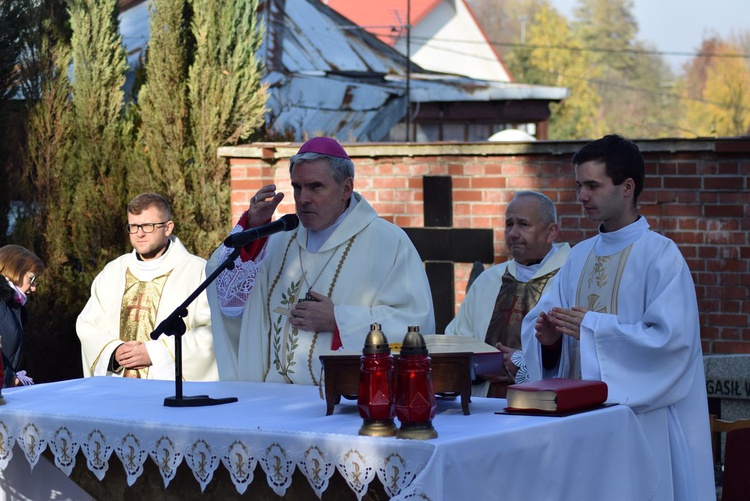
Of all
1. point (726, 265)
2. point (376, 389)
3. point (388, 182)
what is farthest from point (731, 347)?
point (376, 389)

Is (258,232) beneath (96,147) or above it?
beneath

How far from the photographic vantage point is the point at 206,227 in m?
8.94

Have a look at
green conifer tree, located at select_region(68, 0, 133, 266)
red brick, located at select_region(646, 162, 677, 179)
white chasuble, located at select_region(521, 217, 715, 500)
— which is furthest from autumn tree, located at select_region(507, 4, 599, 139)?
white chasuble, located at select_region(521, 217, 715, 500)

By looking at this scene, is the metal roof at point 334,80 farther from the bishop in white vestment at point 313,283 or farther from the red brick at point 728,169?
the bishop in white vestment at point 313,283

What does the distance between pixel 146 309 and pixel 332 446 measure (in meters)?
3.45

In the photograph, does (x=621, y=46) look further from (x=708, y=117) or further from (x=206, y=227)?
(x=206, y=227)

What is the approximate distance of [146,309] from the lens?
6.80 meters

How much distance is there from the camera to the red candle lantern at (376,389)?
3523 millimetres

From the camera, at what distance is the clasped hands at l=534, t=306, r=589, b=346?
4477mm

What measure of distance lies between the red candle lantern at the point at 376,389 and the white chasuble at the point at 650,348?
3.52ft

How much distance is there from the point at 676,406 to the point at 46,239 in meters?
5.64

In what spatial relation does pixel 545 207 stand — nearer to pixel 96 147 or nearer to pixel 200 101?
pixel 200 101

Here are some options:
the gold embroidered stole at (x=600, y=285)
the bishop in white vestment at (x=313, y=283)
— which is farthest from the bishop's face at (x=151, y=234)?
the gold embroidered stole at (x=600, y=285)

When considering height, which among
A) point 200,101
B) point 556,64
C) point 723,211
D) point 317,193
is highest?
point 556,64
